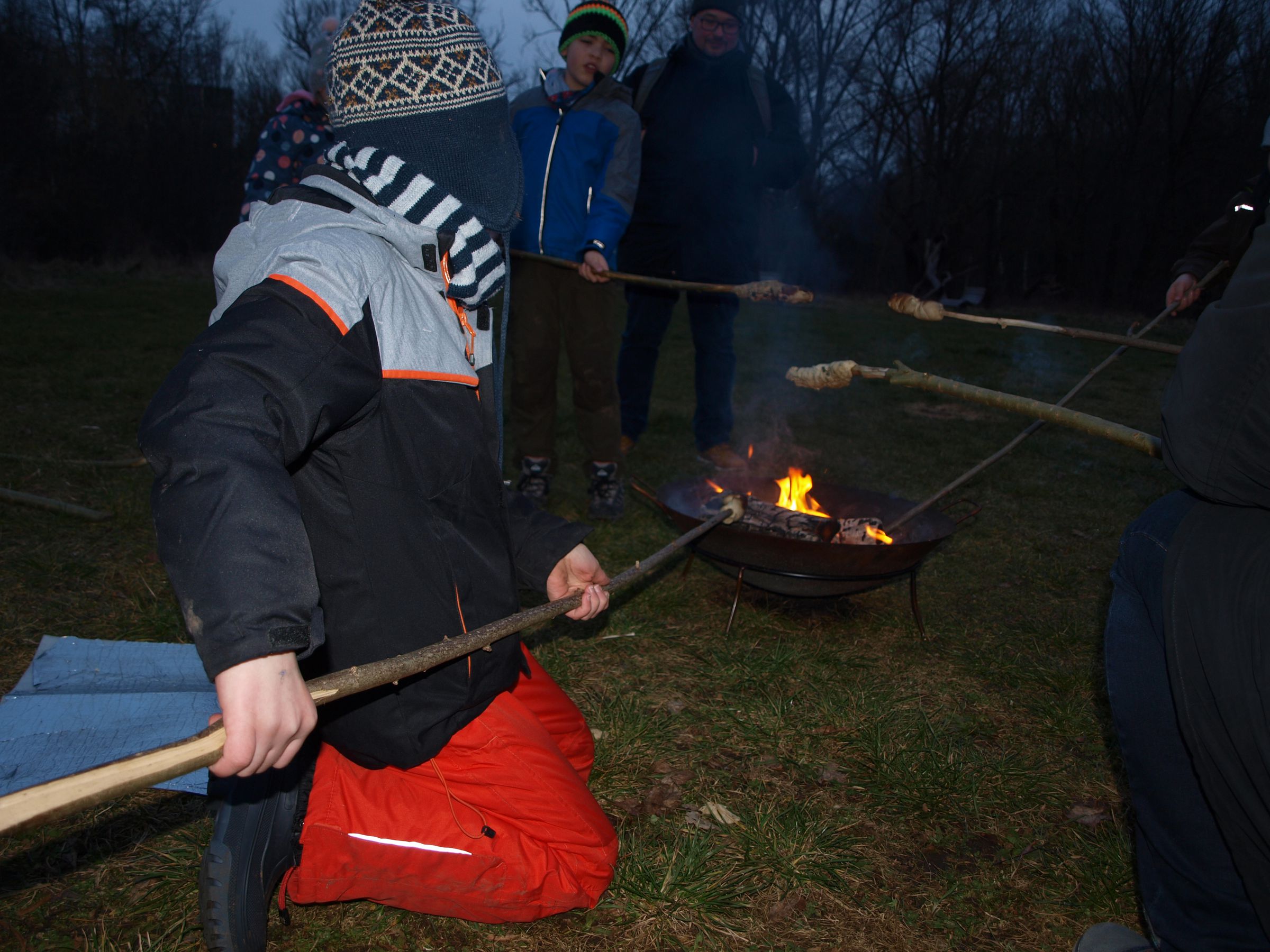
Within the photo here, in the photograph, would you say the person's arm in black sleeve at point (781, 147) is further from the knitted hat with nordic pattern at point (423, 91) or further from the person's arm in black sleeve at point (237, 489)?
the person's arm in black sleeve at point (237, 489)

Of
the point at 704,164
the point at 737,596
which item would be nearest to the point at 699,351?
the point at 704,164

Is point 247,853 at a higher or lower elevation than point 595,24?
lower

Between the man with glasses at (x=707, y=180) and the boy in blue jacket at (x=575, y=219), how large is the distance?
38.1 inches

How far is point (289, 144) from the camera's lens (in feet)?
13.1

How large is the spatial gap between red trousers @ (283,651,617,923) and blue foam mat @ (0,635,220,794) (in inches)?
22.2

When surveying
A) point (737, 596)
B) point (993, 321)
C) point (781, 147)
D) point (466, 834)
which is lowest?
point (466, 834)

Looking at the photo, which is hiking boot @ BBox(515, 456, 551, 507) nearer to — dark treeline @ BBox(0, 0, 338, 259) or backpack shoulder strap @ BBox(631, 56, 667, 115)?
backpack shoulder strap @ BBox(631, 56, 667, 115)

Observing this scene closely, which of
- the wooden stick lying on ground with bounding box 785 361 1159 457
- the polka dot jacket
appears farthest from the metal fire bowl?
the polka dot jacket

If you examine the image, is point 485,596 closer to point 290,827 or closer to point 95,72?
point 290,827

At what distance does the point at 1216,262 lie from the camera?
4.16 metres

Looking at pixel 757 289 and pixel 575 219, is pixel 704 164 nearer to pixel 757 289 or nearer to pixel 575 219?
pixel 575 219

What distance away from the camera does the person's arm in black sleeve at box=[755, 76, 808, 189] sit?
568 centimetres

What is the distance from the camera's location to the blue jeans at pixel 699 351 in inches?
225

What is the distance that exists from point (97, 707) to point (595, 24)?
12.7ft
